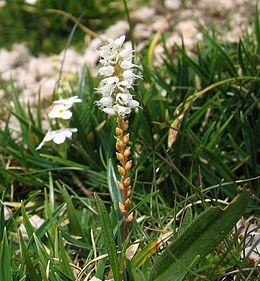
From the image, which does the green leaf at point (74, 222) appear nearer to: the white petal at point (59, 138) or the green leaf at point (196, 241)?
the white petal at point (59, 138)

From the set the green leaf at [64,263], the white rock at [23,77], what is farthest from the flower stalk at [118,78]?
the white rock at [23,77]

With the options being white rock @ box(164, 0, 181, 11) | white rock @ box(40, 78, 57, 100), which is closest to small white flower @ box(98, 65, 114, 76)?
white rock @ box(40, 78, 57, 100)

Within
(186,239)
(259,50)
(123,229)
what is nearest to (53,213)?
(123,229)

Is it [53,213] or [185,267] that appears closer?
[185,267]

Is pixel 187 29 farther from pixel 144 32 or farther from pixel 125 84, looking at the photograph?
pixel 125 84

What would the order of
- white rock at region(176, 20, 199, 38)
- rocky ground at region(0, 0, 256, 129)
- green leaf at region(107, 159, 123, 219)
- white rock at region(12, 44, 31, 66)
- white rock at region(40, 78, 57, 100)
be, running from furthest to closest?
white rock at region(12, 44, 31, 66) < white rock at region(176, 20, 199, 38) < rocky ground at region(0, 0, 256, 129) < white rock at region(40, 78, 57, 100) < green leaf at region(107, 159, 123, 219)

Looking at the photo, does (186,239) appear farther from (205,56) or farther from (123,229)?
(205,56)

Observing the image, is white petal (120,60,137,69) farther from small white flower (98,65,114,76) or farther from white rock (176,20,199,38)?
white rock (176,20,199,38)
